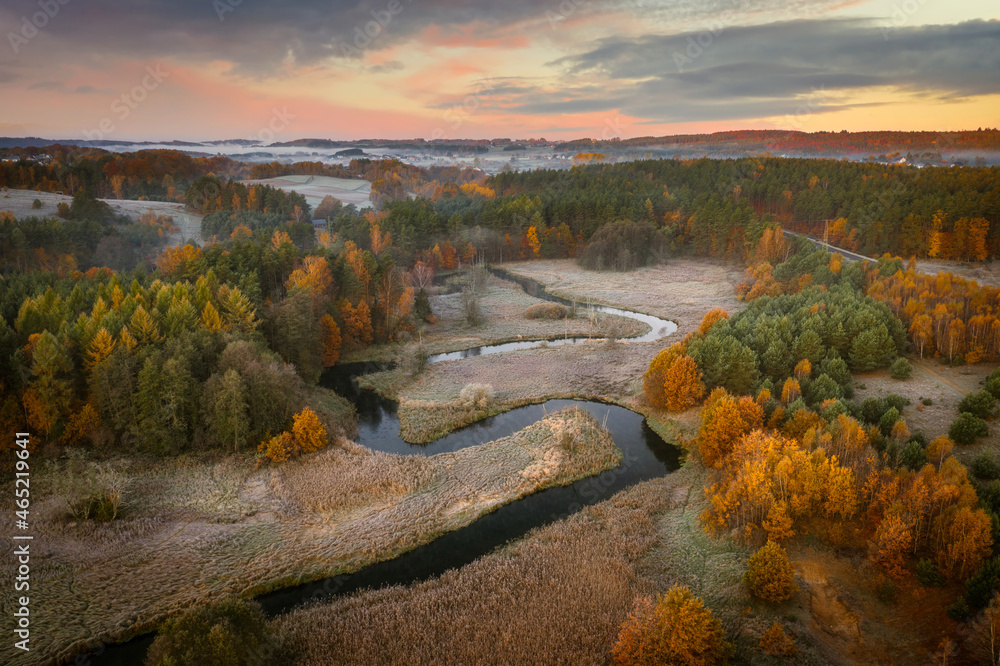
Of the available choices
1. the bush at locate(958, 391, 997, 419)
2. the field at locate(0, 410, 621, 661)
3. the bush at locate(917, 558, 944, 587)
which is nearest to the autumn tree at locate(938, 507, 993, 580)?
the bush at locate(917, 558, 944, 587)

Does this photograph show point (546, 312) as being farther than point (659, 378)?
Yes

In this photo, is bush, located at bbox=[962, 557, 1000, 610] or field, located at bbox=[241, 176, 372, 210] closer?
bush, located at bbox=[962, 557, 1000, 610]

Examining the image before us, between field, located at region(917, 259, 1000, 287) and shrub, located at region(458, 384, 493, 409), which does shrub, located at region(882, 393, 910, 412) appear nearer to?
shrub, located at region(458, 384, 493, 409)

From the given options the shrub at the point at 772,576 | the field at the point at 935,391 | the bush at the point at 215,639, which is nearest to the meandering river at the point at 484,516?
the bush at the point at 215,639

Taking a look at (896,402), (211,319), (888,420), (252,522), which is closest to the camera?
(252,522)

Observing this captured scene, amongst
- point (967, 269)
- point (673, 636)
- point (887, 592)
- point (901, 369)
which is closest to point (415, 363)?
point (673, 636)

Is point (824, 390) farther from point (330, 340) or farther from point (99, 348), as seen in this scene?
point (99, 348)

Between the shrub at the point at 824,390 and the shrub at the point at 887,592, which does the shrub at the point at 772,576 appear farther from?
the shrub at the point at 824,390
